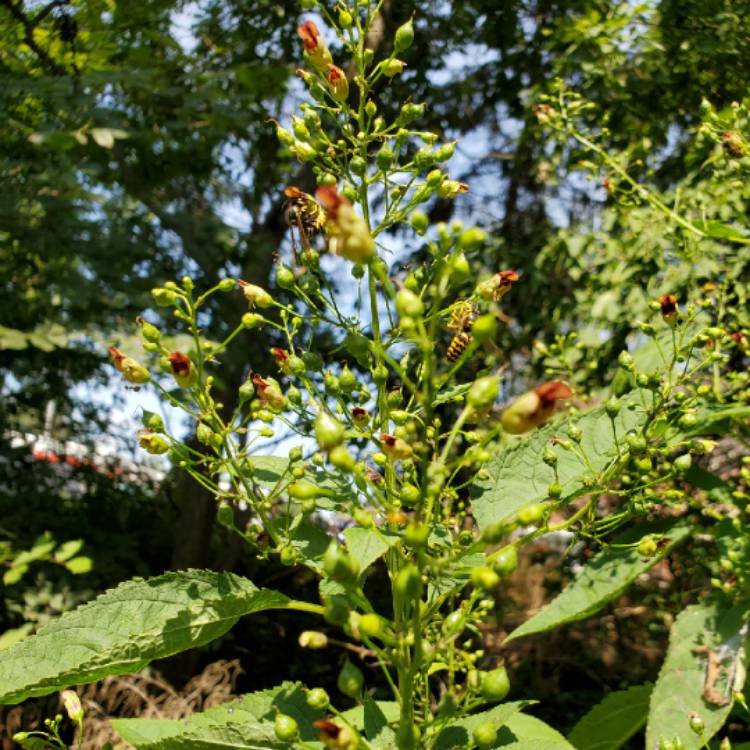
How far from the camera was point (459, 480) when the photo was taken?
268 cm

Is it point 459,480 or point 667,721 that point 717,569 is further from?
point 667,721

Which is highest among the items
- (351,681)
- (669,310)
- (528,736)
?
(669,310)

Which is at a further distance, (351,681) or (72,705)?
(72,705)

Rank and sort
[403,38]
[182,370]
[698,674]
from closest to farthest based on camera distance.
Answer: [182,370] < [403,38] < [698,674]

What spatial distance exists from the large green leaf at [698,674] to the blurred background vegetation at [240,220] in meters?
0.95

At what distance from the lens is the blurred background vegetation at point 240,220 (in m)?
3.19

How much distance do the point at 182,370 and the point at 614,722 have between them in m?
1.32

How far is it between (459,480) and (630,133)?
2.18m

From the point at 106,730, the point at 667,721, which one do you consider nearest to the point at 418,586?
the point at 667,721

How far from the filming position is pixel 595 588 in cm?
128

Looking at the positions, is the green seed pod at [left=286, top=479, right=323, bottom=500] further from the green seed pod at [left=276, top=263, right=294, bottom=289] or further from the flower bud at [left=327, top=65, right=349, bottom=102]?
the flower bud at [left=327, top=65, right=349, bottom=102]

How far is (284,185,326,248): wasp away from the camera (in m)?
1.21

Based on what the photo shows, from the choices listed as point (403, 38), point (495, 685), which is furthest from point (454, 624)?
point (403, 38)

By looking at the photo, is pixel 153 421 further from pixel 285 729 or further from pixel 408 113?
pixel 408 113
